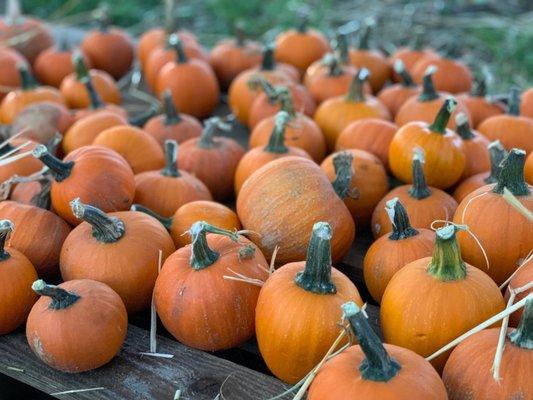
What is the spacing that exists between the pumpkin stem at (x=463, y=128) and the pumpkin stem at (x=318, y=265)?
0.89 m

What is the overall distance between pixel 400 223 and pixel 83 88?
1690 millimetres

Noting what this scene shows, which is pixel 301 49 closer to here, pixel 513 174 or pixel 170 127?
pixel 170 127

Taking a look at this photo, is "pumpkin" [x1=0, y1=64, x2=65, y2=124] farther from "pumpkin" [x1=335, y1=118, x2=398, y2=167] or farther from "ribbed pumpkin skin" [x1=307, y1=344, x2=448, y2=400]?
"ribbed pumpkin skin" [x1=307, y1=344, x2=448, y2=400]

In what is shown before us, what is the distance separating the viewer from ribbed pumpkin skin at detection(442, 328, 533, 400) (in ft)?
4.49

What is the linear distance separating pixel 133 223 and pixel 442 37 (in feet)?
13.2

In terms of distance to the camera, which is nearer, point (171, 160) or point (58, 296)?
point (58, 296)

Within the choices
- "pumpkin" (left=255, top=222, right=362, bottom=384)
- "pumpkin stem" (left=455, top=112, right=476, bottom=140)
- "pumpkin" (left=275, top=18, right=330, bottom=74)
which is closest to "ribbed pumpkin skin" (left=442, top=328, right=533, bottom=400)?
"pumpkin" (left=255, top=222, right=362, bottom=384)

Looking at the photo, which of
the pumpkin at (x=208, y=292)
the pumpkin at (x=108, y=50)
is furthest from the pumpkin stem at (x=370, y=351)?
the pumpkin at (x=108, y=50)

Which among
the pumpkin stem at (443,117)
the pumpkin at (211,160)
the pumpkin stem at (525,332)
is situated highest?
the pumpkin stem at (443,117)

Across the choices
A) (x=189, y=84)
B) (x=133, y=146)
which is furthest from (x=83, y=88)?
(x=133, y=146)

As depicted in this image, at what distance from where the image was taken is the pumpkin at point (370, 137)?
2.41 metres

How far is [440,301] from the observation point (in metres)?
1.53

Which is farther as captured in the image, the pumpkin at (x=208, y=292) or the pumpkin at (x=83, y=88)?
the pumpkin at (x=83, y=88)

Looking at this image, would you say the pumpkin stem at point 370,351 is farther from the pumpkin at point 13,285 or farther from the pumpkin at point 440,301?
the pumpkin at point 13,285
